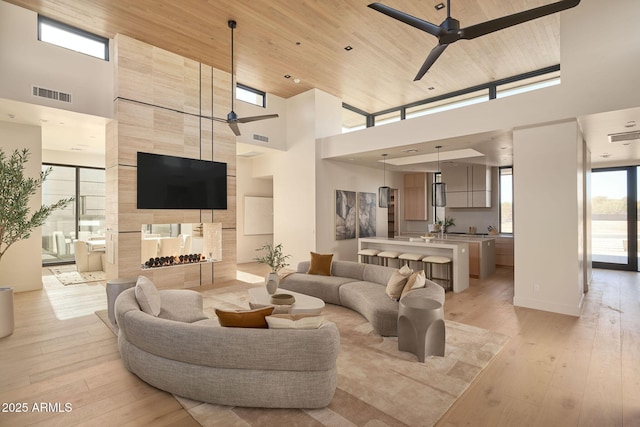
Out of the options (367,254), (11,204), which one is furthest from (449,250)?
(11,204)

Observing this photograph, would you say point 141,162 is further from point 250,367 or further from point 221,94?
point 250,367

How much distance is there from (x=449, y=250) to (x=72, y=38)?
7859 millimetres

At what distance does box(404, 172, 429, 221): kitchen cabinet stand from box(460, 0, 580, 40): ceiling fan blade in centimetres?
821

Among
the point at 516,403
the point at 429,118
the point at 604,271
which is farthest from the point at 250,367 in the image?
the point at 604,271

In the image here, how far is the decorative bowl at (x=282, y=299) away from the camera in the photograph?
3.89 m

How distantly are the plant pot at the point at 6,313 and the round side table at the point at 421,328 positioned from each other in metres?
4.77

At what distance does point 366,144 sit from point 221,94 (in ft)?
11.3

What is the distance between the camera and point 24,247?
6.07 meters

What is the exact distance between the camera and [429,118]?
6.05 metres

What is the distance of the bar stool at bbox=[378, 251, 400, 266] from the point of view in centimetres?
692

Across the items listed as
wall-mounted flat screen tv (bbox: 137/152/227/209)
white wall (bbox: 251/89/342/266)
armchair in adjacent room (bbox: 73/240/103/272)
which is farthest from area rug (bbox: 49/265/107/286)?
white wall (bbox: 251/89/342/266)

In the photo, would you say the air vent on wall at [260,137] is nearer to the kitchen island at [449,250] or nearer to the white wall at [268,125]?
the white wall at [268,125]

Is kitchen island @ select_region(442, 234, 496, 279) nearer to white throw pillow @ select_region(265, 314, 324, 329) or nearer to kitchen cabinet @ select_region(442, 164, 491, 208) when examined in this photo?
kitchen cabinet @ select_region(442, 164, 491, 208)

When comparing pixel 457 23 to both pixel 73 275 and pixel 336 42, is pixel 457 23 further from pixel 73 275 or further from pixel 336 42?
pixel 73 275
